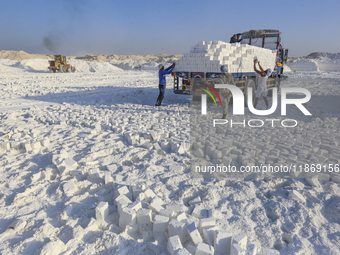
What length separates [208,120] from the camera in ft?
21.4

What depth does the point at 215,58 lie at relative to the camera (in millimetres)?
7414

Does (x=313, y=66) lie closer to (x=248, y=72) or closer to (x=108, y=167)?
(x=248, y=72)

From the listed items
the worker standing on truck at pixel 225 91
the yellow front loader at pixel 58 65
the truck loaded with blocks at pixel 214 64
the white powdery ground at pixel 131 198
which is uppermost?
the yellow front loader at pixel 58 65

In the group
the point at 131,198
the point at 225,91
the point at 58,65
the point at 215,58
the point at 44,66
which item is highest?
the point at 44,66

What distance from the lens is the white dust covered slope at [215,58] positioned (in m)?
7.45

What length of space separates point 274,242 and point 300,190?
1.10 metres

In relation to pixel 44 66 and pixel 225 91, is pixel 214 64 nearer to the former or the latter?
pixel 225 91

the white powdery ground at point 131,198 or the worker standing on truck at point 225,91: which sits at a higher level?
the worker standing on truck at point 225,91

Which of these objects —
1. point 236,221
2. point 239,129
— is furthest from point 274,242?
point 239,129

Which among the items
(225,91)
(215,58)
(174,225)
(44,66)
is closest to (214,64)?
(215,58)

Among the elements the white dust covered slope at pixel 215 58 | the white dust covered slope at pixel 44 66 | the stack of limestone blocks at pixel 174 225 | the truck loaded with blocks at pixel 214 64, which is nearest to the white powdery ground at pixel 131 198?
the stack of limestone blocks at pixel 174 225

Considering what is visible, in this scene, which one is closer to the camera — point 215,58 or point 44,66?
point 215,58

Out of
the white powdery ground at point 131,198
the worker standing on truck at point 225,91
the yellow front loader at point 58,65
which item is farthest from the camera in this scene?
the yellow front loader at point 58,65

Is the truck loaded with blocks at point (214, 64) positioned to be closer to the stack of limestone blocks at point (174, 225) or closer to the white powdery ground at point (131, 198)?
the white powdery ground at point (131, 198)
